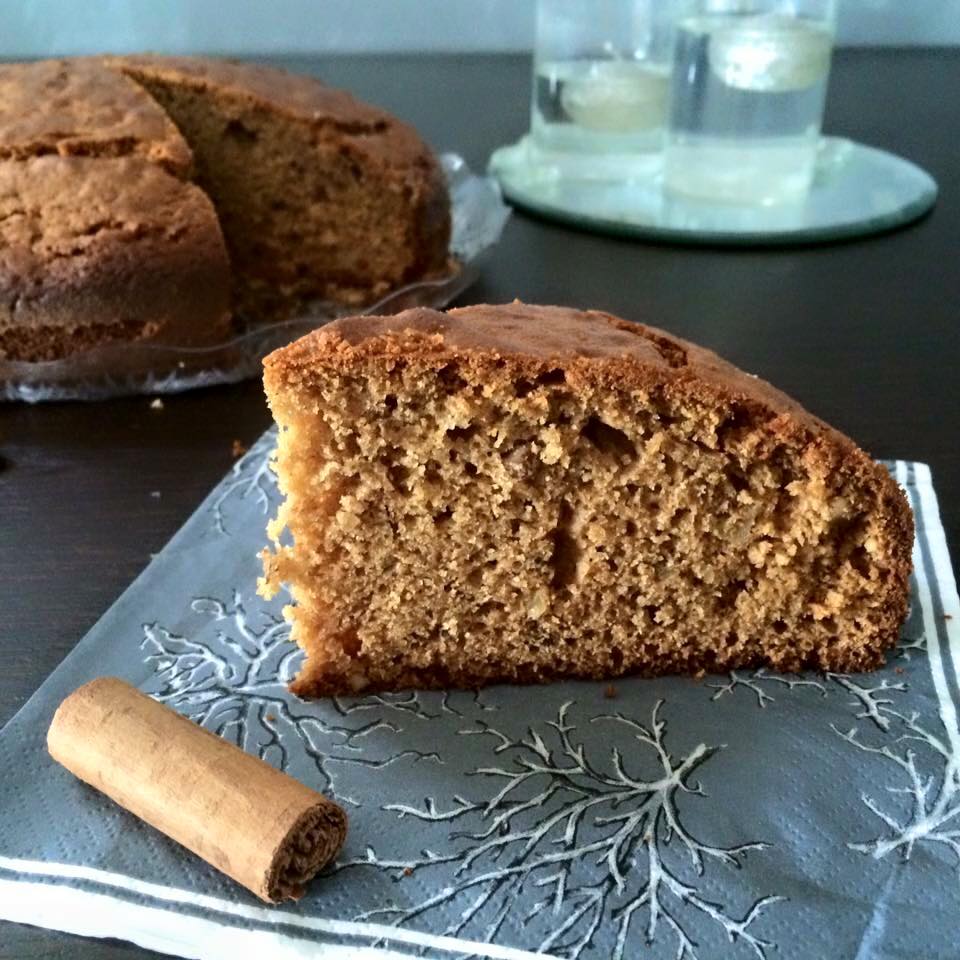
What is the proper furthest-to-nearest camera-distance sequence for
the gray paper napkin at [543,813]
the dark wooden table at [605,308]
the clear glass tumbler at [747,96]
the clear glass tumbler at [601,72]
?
the clear glass tumbler at [601,72] < the clear glass tumbler at [747,96] < the dark wooden table at [605,308] < the gray paper napkin at [543,813]

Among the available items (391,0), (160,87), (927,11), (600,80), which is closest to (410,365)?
(160,87)

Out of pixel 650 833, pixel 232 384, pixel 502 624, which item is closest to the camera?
pixel 650 833

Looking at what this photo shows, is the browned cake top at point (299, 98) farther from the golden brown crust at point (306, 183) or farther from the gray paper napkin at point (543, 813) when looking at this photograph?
the gray paper napkin at point (543, 813)

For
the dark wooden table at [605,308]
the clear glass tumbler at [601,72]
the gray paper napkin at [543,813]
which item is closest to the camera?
the gray paper napkin at [543,813]

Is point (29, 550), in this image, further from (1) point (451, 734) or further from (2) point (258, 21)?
(2) point (258, 21)

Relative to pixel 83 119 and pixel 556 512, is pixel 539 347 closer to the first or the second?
pixel 556 512

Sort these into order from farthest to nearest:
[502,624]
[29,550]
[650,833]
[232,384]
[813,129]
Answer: [813,129], [232,384], [29,550], [502,624], [650,833]

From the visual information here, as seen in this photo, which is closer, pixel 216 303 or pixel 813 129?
pixel 216 303

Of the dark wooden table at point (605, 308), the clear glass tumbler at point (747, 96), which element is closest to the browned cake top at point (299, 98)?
the dark wooden table at point (605, 308)
